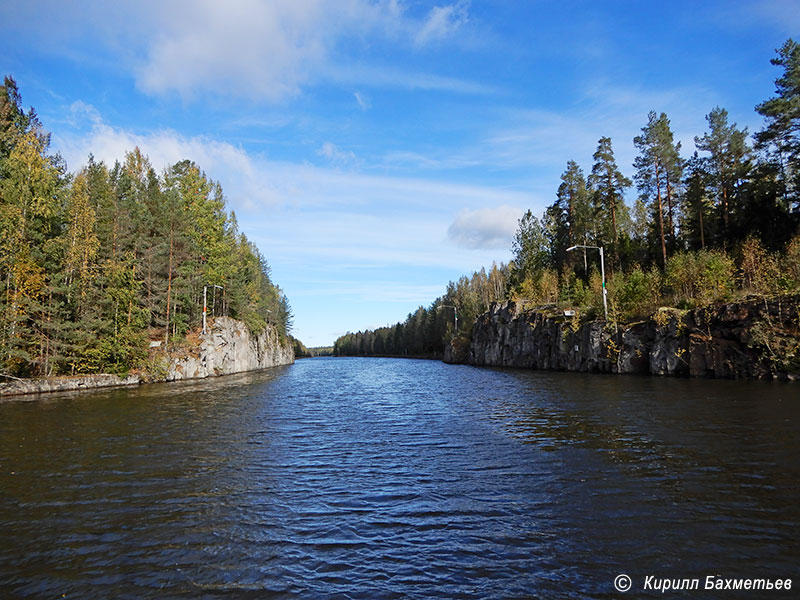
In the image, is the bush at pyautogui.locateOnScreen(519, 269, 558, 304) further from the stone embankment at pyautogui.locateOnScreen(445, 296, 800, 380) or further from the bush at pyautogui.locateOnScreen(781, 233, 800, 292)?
the bush at pyautogui.locateOnScreen(781, 233, 800, 292)

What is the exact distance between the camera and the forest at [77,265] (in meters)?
32.4

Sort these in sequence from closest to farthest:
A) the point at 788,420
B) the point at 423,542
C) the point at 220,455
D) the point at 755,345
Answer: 1. the point at 423,542
2. the point at 220,455
3. the point at 788,420
4. the point at 755,345

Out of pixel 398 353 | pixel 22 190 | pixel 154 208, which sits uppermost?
pixel 154 208

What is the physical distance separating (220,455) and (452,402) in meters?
15.0

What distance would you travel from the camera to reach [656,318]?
37.4 m

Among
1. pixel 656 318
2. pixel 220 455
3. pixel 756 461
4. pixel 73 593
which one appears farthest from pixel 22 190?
pixel 656 318

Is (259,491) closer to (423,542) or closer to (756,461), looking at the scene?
(423,542)

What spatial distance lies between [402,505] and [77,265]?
37.7 meters

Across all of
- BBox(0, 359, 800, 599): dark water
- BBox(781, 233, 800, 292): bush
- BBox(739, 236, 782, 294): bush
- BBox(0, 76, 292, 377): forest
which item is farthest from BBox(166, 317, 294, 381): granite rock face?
BBox(781, 233, 800, 292): bush

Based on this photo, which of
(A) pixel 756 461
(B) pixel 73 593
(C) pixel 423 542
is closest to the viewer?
(B) pixel 73 593

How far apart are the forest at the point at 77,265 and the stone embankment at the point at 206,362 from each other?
4.17ft

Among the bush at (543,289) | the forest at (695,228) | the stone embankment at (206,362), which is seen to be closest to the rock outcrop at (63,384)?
the stone embankment at (206,362)

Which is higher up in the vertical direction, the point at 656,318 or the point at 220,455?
the point at 656,318

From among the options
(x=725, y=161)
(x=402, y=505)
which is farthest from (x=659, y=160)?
(x=402, y=505)
